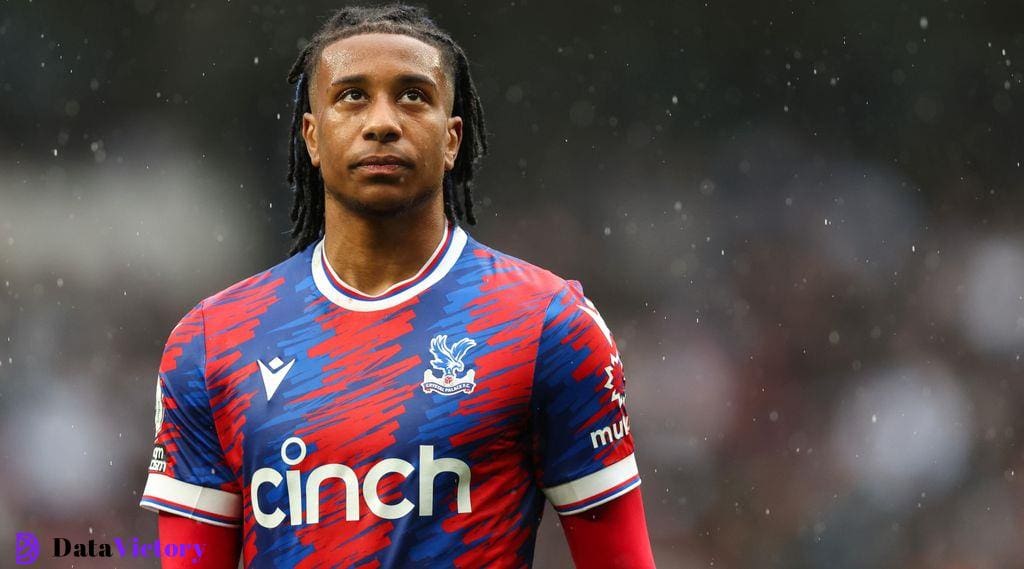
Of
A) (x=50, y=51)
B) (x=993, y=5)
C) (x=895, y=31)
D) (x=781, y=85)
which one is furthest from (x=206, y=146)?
(x=993, y=5)

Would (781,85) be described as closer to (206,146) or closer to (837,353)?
(837,353)

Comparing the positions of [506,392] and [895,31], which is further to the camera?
[895,31]

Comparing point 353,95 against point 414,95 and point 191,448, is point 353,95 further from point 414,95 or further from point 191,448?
point 191,448

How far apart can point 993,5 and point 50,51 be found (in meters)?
6.69

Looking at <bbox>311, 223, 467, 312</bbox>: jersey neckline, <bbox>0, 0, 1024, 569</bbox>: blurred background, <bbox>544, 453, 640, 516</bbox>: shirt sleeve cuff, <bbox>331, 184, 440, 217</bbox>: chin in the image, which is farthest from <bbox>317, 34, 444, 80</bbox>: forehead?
<bbox>0, 0, 1024, 569</bbox>: blurred background

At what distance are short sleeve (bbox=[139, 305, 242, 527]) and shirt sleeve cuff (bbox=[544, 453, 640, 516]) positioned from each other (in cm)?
69

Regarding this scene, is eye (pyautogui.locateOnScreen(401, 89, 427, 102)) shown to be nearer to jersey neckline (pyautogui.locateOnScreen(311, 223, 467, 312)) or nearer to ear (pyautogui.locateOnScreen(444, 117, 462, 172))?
ear (pyautogui.locateOnScreen(444, 117, 462, 172))

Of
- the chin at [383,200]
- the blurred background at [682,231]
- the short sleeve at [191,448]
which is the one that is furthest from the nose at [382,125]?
the blurred background at [682,231]

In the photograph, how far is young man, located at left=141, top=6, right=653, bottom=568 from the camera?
8.47ft

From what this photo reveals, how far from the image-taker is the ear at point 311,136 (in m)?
2.85

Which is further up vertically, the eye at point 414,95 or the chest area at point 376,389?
the eye at point 414,95

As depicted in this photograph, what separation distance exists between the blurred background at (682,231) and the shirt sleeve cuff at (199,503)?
5.15 metres

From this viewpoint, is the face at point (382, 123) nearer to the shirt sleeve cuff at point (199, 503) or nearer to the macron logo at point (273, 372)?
the macron logo at point (273, 372)

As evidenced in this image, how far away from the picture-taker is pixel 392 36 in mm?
2732
